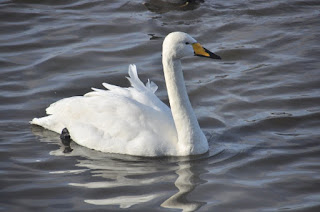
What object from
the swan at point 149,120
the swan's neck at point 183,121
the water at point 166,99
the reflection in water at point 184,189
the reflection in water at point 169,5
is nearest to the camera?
the reflection in water at point 184,189

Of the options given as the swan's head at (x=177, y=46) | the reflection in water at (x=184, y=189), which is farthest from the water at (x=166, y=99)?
the swan's head at (x=177, y=46)

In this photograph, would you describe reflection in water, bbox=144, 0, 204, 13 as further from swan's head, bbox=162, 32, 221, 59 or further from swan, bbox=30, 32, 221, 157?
swan's head, bbox=162, 32, 221, 59

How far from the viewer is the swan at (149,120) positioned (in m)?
7.55

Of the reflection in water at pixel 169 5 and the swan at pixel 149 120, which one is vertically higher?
the reflection in water at pixel 169 5

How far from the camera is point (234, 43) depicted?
1203 cm

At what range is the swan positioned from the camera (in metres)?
7.55

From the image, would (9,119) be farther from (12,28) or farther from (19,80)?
(12,28)

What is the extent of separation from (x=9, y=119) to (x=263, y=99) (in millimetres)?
3672

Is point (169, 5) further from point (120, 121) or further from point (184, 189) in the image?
point (184, 189)

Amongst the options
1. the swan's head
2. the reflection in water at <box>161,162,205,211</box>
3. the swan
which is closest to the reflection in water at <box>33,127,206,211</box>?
the reflection in water at <box>161,162,205,211</box>

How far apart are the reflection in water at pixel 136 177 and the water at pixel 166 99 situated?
2 centimetres

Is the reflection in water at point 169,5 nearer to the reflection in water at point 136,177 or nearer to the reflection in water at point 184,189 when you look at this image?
the reflection in water at point 136,177

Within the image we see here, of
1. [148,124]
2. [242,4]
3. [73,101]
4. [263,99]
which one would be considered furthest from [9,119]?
[242,4]

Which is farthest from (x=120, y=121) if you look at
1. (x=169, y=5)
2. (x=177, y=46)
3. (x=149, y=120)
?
(x=169, y=5)
